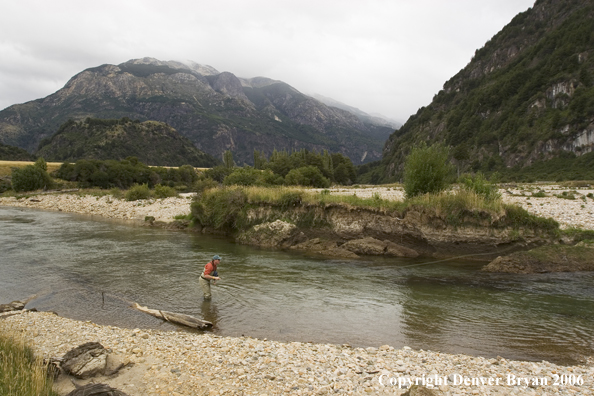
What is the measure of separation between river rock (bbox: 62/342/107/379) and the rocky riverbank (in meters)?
0.24

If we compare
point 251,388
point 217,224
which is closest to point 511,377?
point 251,388

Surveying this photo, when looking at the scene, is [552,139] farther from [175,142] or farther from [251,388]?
[175,142]

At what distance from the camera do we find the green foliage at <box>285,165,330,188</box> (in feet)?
173

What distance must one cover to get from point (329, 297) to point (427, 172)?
1536cm

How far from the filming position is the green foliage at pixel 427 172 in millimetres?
25766

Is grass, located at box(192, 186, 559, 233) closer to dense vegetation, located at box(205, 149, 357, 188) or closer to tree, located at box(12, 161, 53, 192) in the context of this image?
dense vegetation, located at box(205, 149, 357, 188)

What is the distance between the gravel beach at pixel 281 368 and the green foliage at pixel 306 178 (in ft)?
139

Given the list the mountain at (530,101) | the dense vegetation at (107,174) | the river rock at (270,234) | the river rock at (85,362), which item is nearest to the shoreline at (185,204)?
the river rock at (270,234)

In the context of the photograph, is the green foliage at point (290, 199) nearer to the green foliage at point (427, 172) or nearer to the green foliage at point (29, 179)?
the green foliage at point (427, 172)

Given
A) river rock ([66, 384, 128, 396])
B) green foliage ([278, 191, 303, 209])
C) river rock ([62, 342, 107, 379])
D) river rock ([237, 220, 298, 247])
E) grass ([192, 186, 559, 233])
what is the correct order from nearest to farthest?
river rock ([66, 384, 128, 396]) < river rock ([62, 342, 107, 379]) < grass ([192, 186, 559, 233]) < river rock ([237, 220, 298, 247]) < green foliage ([278, 191, 303, 209])

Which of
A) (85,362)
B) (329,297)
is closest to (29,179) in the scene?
(329,297)

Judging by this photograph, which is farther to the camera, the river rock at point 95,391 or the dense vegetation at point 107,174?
the dense vegetation at point 107,174

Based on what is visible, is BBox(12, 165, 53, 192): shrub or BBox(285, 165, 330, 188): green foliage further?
BBox(12, 165, 53, 192): shrub

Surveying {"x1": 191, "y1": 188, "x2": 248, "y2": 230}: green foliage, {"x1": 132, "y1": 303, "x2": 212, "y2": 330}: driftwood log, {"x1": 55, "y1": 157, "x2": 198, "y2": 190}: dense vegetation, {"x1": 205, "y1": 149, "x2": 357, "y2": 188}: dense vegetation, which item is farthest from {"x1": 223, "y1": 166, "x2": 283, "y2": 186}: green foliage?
{"x1": 55, "y1": 157, "x2": 198, "y2": 190}: dense vegetation
